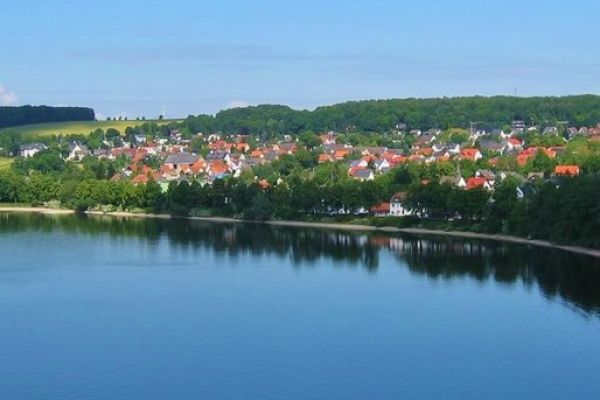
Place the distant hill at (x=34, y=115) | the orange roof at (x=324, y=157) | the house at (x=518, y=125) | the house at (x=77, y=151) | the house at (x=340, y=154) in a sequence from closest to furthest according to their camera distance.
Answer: the orange roof at (x=324, y=157) → the house at (x=340, y=154) → the house at (x=77, y=151) → the house at (x=518, y=125) → the distant hill at (x=34, y=115)

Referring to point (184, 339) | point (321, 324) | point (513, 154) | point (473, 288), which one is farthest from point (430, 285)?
point (513, 154)

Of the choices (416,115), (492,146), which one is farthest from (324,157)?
(416,115)

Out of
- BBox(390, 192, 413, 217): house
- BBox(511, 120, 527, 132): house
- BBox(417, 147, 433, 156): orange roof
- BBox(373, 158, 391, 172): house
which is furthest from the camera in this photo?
BBox(511, 120, 527, 132): house

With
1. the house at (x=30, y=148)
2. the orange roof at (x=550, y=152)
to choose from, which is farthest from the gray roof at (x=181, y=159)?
the orange roof at (x=550, y=152)

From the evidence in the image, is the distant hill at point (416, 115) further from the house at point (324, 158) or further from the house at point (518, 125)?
the house at point (324, 158)

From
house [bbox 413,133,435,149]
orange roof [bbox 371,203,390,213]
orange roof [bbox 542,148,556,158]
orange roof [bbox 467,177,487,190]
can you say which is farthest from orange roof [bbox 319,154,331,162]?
orange roof [bbox 371,203,390,213]

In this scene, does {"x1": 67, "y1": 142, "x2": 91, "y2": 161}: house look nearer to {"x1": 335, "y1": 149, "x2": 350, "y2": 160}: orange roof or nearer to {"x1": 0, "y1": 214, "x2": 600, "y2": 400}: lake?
{"x1": 335, "y1": 149, "x2": 350, "y2": 160}: orange roof
